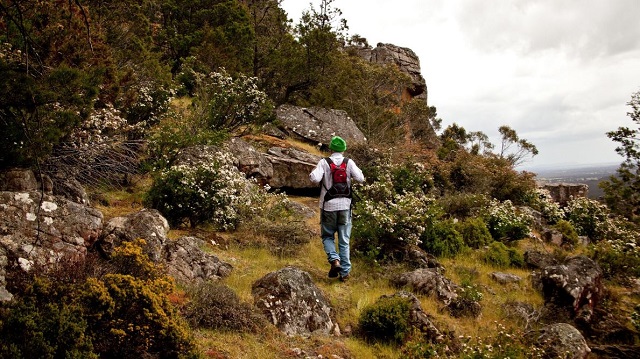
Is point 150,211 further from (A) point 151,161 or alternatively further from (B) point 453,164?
(B) point 453,164

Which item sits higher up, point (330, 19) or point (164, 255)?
point (330, 19)

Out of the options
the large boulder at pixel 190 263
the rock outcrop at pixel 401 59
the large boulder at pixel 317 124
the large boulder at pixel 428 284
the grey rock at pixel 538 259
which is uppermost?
the rock outcrop at pixel 401 59

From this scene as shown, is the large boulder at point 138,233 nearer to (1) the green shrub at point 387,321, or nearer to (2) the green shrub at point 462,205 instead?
(1) the green shrub at point 387,321

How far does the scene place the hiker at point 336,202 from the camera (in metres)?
7.13

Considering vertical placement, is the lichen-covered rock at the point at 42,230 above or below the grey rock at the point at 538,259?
above

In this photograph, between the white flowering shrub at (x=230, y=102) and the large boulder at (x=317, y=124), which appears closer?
the white flowering shrub at (x=230, y=102)

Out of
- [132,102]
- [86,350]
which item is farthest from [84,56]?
[86,350]

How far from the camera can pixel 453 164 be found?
60.6 ft

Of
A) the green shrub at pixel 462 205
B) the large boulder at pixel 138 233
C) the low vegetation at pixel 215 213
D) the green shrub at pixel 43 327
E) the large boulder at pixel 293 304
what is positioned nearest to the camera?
the green shrub at pixel 43 327

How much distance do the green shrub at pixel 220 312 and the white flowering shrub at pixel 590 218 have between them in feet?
51.0

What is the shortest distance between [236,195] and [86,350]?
6330mm

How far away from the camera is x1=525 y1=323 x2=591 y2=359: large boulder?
578cm

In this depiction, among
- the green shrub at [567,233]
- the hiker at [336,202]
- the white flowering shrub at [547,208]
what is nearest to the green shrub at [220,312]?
the hiker at [336,202]

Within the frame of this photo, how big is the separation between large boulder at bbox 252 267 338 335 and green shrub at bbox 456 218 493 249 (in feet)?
21.3
